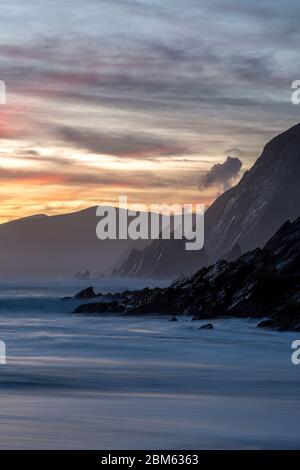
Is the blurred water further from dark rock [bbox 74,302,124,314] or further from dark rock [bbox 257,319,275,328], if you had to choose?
dark rock [bbox 74,302,124,314]

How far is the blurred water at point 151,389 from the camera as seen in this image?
1569 cm

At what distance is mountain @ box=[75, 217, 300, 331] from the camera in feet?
153

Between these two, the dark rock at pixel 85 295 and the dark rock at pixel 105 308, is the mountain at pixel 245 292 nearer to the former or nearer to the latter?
the dark rock at pixel 105 308

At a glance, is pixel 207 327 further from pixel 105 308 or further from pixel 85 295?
pixel 85 295

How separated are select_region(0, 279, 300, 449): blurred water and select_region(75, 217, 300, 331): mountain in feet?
6.88

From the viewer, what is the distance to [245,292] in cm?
4931

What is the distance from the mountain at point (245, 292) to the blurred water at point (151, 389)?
6.88 ft

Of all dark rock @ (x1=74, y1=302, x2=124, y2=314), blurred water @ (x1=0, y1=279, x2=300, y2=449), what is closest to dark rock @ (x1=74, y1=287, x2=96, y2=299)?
dark rock @ (x1=74, y1=302, x2=124, y2=314)

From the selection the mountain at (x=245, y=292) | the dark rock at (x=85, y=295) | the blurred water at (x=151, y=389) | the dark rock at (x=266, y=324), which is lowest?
the blurred water at (x=151, y=389)

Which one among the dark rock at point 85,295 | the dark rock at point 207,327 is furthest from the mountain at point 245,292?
the dark rock at point 85,295

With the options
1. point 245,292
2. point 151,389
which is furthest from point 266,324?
point 151,389

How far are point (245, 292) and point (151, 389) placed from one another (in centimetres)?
2700
